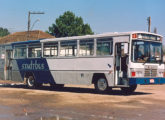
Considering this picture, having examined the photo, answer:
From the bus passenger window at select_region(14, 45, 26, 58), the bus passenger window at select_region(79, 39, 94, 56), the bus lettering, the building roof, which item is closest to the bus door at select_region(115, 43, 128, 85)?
the bus passenger window at select_region(79, 39, 94, 56)

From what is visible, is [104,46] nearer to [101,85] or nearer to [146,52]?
[101,85]

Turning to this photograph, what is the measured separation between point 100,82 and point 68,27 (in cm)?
5926

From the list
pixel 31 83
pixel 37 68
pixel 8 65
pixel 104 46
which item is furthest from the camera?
pixel 8 65

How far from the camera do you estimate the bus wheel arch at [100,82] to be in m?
17.8

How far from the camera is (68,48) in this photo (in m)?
19.7

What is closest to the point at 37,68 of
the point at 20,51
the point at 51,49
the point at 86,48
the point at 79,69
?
the point at 51,49

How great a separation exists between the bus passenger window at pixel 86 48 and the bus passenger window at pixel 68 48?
52 centimetres

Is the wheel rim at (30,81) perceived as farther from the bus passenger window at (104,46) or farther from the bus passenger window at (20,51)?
the bus passenger window at (104,46)

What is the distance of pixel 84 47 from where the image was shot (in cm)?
1883

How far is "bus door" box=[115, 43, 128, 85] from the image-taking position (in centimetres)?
1703

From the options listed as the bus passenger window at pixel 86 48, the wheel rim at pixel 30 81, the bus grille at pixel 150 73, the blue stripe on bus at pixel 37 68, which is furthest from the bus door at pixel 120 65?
the wheel rim at pixel 30 81

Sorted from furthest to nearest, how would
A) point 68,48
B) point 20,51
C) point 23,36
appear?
point 23,36 < point 20,51 < point 68,48

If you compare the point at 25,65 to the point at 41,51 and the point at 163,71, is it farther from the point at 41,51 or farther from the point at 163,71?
the point at 163,71

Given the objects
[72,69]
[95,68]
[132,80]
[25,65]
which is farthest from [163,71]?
[25,65]
